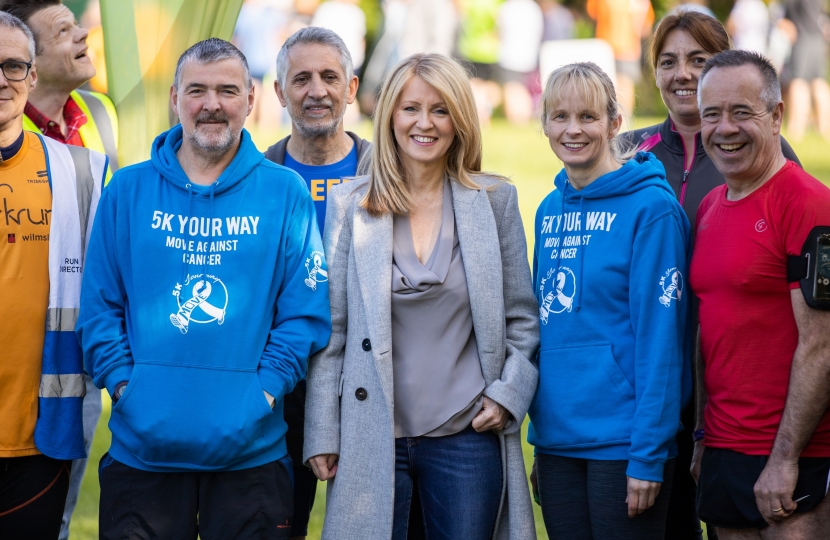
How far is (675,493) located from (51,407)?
8.44 ft

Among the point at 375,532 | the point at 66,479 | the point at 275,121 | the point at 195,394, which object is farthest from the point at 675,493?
the point at 275,121

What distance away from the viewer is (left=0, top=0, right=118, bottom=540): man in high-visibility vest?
193 inches

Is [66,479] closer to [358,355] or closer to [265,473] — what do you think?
[265,473]

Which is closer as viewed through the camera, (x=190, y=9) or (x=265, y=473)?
(x=265, y=473)

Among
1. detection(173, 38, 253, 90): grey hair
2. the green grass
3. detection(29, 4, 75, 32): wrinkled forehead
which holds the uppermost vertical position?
the green grass

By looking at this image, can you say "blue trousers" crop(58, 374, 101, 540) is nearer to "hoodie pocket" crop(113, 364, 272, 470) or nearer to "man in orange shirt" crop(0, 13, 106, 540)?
"man in orange shirt" crop(0, 13, 106, 540)

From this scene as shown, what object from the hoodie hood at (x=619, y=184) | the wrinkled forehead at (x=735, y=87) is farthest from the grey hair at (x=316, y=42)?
the wrinkled forehead at (x=735, y=87)

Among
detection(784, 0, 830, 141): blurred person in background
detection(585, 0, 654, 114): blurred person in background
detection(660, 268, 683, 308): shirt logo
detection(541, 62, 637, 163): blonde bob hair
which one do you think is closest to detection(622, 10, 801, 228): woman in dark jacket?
detection(541, 62, 637, 163): blonde bob hair

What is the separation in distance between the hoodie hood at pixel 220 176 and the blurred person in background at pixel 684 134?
5.58 feet

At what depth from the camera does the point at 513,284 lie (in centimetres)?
383

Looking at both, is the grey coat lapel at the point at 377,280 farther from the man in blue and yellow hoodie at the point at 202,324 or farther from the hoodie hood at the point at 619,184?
the hoodie hood at the point at 619,184

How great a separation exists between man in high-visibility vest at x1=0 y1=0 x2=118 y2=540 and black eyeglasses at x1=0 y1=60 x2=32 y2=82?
973 millimetres

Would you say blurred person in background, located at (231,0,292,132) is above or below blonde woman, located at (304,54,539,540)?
above

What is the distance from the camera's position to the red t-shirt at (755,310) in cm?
338
